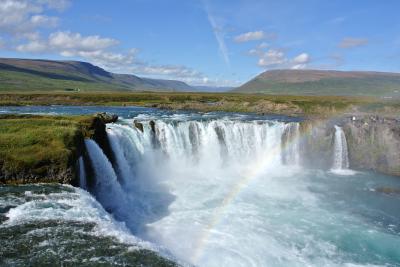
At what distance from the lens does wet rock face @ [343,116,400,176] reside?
38.3 meters

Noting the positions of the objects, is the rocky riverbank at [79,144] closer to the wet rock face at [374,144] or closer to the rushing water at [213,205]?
the wet rock face at [374,144]

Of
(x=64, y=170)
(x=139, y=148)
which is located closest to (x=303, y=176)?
(x=139, y=148)

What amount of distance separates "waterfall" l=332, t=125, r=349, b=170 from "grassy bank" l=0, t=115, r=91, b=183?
27.9 m

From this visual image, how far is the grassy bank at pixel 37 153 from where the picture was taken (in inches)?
770

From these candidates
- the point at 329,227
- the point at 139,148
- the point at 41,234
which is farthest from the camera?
the point at 139,148

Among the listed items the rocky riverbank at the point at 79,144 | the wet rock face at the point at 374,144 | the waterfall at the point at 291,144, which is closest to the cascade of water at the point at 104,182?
the rocky riverbank at the point at 79,144

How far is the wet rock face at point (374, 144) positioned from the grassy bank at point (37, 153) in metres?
29.5

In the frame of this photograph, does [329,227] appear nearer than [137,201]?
Yes

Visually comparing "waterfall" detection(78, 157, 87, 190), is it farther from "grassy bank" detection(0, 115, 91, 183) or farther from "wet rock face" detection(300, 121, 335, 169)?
"wet rock face" detection(300, 121, 335, 169)

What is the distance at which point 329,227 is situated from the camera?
22.9 metres

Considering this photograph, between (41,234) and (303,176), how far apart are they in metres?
28.2

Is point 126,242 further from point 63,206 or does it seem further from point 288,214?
point 288,214

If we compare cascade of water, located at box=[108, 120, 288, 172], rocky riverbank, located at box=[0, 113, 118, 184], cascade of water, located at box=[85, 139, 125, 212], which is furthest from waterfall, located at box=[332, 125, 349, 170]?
rocky riverbank, located at box=[0, 113, 118, 184]

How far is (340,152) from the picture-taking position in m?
40.6
